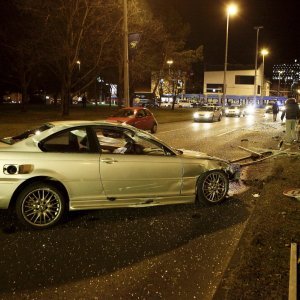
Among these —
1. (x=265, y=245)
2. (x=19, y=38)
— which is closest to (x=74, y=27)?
(x=19, y=38)

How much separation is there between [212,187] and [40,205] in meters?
2.93

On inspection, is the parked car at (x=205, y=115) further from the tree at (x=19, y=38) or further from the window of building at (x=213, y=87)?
the window of building at (x=213, y=87)

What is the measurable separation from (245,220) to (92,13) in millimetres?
27031

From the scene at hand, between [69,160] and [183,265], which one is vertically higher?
[69,160]

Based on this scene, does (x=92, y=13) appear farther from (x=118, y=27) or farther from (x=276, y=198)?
(x=276, y=198)

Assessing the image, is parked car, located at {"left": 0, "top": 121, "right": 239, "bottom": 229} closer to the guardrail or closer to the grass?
the guardrail

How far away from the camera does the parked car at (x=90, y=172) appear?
610 centimetres

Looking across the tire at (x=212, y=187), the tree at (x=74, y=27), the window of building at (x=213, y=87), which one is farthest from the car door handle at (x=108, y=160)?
the window of building at (x=213, y=87)

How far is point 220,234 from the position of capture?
20.1ft

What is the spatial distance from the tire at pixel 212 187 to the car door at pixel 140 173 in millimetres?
534

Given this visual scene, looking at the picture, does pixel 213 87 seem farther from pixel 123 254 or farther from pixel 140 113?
pixel 123 254

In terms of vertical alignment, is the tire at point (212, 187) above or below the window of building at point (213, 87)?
below

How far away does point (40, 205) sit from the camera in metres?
6.17

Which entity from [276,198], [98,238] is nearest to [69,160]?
[98,238]
